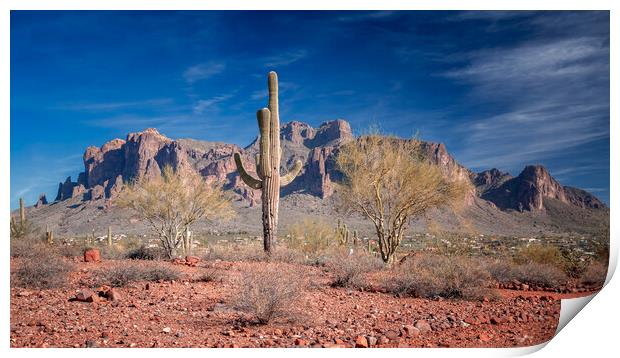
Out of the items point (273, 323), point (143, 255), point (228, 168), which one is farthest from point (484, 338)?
point (228, 168)

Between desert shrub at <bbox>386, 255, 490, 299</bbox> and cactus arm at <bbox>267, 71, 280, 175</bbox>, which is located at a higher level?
cactus arm at <bbox>267, 71, 280, 175</bbox>

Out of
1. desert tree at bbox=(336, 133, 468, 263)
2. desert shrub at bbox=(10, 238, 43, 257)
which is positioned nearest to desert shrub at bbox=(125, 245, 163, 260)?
desert shrub at bbox=(10, 238, 43, 257)

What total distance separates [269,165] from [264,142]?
68 cm

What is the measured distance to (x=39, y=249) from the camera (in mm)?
10094

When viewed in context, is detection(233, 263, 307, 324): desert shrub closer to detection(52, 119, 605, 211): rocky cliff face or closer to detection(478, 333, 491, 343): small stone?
detection(478, 333, 491, 343): small stone

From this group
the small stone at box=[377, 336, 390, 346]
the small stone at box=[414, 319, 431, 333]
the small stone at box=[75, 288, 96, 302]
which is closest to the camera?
the small stone at box=[377, 336, 390, 346]

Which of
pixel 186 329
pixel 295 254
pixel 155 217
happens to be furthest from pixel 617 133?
pixel 155 217

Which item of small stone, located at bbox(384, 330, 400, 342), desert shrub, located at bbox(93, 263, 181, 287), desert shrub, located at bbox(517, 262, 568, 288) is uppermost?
desert shrub, located at bbox(93, 263, 181, 287)

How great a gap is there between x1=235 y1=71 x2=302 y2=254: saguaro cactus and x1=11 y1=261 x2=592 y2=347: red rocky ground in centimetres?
577

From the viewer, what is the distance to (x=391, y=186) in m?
13.4

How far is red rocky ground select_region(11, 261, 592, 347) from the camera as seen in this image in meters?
5.23

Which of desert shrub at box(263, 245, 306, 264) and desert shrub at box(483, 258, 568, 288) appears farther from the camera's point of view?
desert shrub at box(263, 245, 306, 264)
